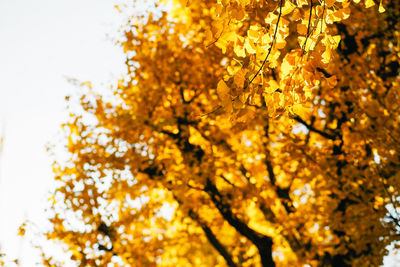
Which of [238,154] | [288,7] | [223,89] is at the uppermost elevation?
[238,154]

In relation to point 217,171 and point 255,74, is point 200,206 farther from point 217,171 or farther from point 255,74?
point 255,74

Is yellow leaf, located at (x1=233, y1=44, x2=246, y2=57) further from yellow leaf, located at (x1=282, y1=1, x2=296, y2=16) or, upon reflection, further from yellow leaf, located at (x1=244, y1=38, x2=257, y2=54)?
yellow leaf, located at (x1=282, y1=1, x2=296, y2=16)

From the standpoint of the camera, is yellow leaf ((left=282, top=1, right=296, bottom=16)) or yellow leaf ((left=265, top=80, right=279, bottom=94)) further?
yellow leaf ((left=265, top=80, right=279, bottom=94))

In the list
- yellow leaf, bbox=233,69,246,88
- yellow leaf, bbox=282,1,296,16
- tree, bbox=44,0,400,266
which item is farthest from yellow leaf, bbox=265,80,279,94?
tree, bbox=44,0,400,266

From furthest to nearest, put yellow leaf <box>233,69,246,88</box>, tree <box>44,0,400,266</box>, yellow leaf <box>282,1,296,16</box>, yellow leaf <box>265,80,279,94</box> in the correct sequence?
tree <box>44,0,400,266</box> → yellow leaf <box>265,80,279,94</box> → yellow leaf <box>233,69,246,88</box> → yellow leaf <box>282,1,296,16</box>

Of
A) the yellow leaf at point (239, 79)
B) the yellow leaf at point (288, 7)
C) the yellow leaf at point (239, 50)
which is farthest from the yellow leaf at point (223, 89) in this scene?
the yellow leaf at point (288, 7)

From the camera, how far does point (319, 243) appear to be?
845 cm

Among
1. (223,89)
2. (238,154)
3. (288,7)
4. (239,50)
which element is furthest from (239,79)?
(238,154)

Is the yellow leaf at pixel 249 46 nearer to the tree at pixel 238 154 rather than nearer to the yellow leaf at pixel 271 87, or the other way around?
the yellow leaf at pixel 271 87

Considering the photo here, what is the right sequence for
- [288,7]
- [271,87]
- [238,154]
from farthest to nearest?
[238,154]
[271,87]
[288,7]

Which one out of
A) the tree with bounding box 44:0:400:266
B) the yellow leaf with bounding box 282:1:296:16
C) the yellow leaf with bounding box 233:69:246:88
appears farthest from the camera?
the tree with bounding box 44:0:400:266

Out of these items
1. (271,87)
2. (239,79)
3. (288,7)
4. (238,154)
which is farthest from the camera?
(238,154)

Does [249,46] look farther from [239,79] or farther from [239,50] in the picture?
[239,79]

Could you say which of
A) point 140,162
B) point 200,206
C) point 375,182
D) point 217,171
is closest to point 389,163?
point 375,182
